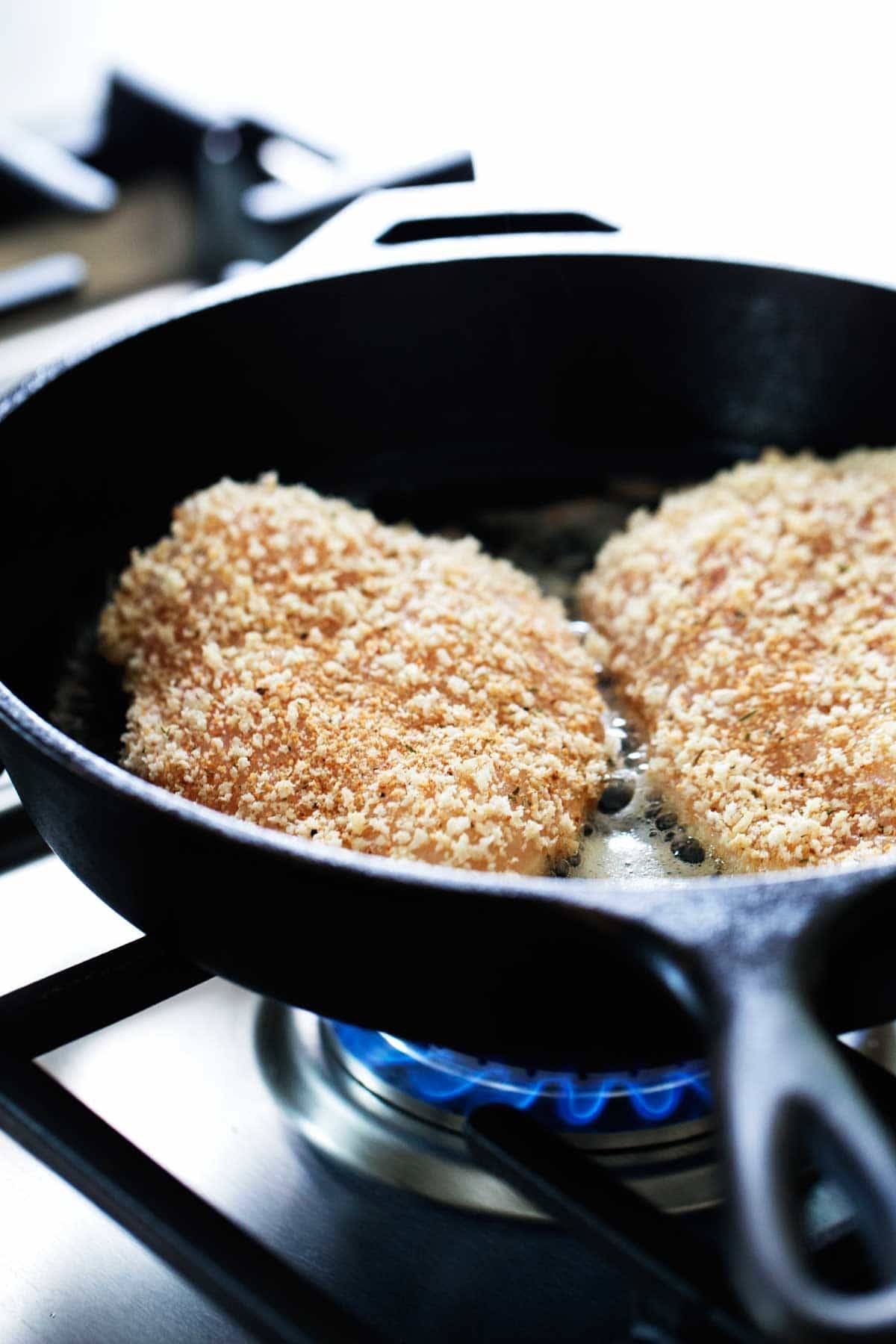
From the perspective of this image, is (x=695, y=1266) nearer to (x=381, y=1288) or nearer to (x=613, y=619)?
(x=381, y=1288)

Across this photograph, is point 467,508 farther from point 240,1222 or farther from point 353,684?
point 240,1222

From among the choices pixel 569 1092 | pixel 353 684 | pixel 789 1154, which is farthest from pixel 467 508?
pixel 789 1154

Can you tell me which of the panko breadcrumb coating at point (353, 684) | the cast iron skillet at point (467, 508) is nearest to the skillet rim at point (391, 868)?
the cast iron skillet at point (467, 508)

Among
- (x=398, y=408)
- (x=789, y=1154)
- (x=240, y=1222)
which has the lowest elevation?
(x=240, y=1222)

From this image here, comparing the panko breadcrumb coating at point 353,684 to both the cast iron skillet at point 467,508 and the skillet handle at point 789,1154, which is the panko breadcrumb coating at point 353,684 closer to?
the cast iron skillet at point 467,508

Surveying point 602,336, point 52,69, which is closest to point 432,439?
point 602,336
